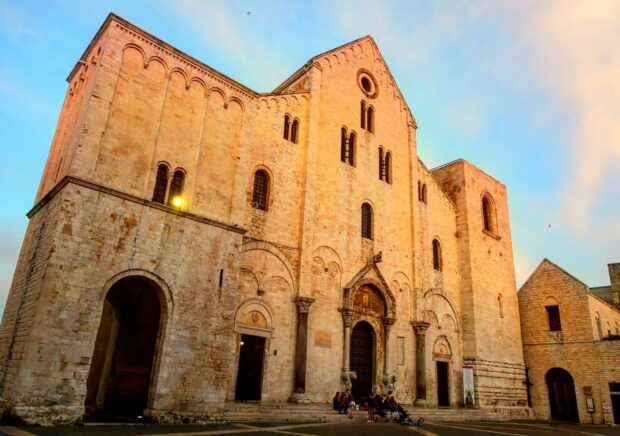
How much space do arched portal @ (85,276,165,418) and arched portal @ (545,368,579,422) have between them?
23249 mm

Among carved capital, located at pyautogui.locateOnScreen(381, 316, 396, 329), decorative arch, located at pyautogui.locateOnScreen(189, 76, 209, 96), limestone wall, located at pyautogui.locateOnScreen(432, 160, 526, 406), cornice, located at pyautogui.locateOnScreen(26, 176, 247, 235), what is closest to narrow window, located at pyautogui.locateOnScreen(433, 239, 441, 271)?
limestone wall, located at pyautogui.locateOnScreen(432, 160, 526, 406)

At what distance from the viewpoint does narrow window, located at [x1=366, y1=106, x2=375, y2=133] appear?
2402cm

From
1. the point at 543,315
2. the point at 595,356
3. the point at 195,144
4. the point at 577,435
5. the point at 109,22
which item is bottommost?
the point at 577,435

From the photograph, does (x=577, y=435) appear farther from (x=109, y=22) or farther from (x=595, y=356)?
(x=109, y=22)

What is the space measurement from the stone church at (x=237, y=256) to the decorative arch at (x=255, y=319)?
0.18ft

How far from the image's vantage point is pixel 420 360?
Answer: 21.5 meters

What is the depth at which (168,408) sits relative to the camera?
41.8ft

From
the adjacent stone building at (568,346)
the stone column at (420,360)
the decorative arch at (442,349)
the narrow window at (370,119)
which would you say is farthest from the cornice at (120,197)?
the adjacent stone building at (568,346)

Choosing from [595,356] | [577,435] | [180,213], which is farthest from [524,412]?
[180,213]

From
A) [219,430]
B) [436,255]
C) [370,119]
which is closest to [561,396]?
[436,255]

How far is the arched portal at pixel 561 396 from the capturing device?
26531 millimetres

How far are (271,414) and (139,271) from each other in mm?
6370

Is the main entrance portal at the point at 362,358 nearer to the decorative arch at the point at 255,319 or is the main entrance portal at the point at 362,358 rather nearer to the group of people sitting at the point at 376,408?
the group of people sitting at the point at 376,408

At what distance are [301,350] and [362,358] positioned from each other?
13.3 feet
